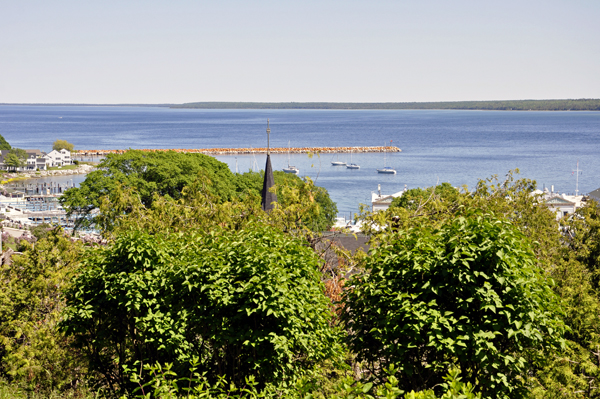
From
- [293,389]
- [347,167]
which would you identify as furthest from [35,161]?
[293,389]

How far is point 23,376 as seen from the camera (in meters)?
14.6

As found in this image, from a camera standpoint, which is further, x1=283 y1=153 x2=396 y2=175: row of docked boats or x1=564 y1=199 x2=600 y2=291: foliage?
x1=283 y1=153 x2=396 y2=175: row of docked boats

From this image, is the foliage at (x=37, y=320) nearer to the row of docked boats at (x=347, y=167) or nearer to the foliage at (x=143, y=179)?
the foliage at (x=143, y=179)

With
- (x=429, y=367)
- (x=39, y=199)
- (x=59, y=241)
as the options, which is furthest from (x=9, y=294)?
(x=39, y=199)

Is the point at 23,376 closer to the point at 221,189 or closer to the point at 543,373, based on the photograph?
the point at 543,373

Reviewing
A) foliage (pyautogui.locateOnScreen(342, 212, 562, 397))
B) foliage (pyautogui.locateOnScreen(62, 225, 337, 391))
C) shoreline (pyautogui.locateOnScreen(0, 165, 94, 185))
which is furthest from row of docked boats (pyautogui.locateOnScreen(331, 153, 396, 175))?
foliage (pyautogui.locateOnScreen(342, 212, 562, 397))

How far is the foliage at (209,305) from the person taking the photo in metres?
10.4

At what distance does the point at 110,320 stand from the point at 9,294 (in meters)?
5.76

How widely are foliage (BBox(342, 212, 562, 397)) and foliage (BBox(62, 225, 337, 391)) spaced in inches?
62.6

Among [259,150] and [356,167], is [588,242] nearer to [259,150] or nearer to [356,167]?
[356,167]

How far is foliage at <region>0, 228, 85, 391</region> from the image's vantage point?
47.8 feet

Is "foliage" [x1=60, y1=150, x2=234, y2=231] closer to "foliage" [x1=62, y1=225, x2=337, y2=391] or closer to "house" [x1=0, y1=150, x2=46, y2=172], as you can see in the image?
"foliage" [x1=62, y1=225, x2=337, y2=391]

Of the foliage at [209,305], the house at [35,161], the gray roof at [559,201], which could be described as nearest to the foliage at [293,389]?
the foliage at [209,305]

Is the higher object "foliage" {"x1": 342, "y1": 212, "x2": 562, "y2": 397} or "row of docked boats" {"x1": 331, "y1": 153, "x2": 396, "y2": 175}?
"foliage" {"x1": 342, "y1": 212, "x2": 562, "y2": 397}
